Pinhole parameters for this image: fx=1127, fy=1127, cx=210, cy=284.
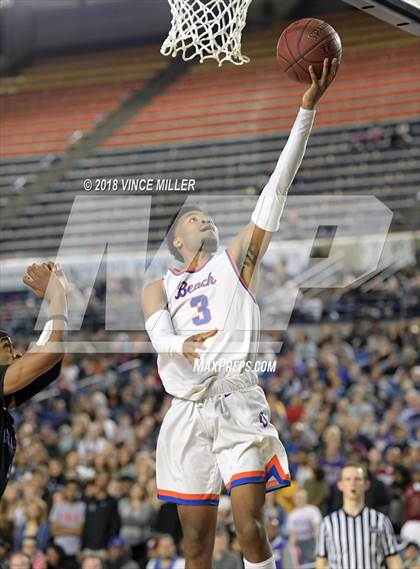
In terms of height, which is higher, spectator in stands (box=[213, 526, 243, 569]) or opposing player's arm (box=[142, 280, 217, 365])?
opposing player's arm (box=[142, 280, 217, 365])

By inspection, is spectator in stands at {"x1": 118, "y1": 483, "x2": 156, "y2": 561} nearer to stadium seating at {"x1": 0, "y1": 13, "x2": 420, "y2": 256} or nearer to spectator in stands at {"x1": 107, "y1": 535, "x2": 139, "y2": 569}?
spectator in stands at {"x1": 107, "y1": 535, "x2": 139, "y2": 569}

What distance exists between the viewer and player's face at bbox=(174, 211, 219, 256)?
517 cm

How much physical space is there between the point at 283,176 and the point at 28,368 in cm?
135

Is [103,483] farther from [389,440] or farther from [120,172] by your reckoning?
[120,172]

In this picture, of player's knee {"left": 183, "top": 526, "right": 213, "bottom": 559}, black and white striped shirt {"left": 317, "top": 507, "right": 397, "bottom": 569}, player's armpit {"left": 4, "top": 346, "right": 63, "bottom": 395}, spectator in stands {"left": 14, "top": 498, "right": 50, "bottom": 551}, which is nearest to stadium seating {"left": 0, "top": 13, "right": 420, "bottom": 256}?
player's armpit {"left": 4, "top": 346, "right": 63, "bottom": 395}

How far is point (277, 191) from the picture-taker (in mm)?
4875

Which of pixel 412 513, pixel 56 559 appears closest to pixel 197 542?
pixel 412 513

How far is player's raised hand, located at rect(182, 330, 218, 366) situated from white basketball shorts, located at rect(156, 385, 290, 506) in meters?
0.20

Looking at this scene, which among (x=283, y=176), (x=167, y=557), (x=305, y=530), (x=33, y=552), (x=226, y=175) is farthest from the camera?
(x=33, y=552)

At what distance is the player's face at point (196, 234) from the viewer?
5.17m

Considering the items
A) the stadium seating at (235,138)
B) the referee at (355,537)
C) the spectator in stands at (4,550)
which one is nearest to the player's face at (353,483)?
the referee at (355,537)

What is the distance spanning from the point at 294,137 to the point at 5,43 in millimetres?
14235

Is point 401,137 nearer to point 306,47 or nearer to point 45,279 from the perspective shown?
point 306,47

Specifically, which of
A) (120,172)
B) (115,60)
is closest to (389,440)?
(120,172)
